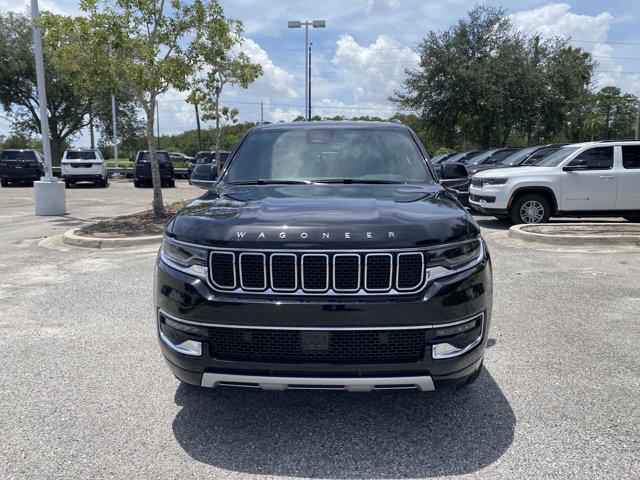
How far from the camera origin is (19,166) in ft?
82.8

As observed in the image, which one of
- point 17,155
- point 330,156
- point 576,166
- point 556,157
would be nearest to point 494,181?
point 556,157

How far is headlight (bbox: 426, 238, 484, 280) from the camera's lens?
2.70 metres

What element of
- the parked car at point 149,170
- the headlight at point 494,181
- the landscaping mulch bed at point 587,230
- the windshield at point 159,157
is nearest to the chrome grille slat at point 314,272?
the landscaping mulch bed at point 587,230

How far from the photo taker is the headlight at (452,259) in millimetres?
2697

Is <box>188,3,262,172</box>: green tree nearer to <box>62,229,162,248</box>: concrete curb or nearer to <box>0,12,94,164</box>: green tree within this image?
<box>62,229,162,248</box>: concrete curb

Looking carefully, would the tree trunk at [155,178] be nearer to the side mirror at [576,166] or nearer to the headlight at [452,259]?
the side mirror at [576,166]

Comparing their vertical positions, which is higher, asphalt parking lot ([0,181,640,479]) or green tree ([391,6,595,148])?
green tree ([391,6,595,148])

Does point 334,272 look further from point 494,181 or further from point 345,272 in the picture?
point 494,181

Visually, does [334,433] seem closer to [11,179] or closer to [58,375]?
[58,375]

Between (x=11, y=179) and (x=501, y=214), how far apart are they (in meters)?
24.1

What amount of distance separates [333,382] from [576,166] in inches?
371

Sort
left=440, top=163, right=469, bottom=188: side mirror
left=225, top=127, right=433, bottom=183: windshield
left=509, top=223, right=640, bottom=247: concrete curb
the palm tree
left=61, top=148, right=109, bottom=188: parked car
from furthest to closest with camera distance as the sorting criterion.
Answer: the palm tree
left=61, top=148, right=109, bottom=188: parked car
left=509, top=223, right=640, bottom=247: concrete curb
left=440, top=163, right=469, bottom=188: side mirror
left=225, top=127, right=433, bottom=183: windshield

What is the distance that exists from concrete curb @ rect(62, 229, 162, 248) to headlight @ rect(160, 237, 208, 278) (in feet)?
21.2

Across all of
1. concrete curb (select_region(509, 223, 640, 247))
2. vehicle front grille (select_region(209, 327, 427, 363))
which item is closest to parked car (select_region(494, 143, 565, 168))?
concrete curb (select_region(509, 223, 640, 247))
